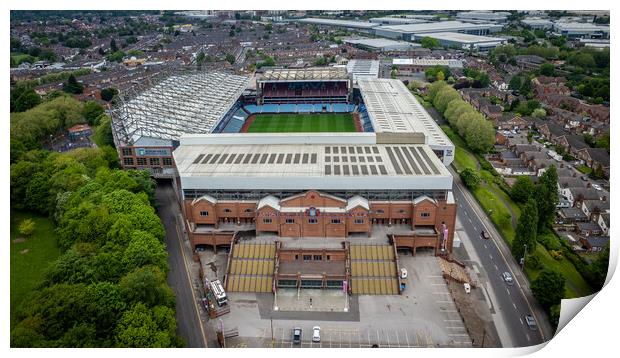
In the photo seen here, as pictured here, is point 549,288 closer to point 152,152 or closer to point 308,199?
point 308,199

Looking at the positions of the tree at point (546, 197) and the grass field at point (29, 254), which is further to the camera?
the tree at point (546, 197)

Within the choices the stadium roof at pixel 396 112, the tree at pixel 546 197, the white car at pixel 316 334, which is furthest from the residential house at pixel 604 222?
the white car at pixel 316 334

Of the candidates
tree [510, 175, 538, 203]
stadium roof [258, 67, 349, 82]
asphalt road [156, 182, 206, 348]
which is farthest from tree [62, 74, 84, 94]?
tree [510, 175, 538, 203]

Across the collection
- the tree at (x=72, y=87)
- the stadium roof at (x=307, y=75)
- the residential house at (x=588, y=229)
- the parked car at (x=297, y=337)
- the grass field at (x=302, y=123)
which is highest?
the stadium roof at (x=307, y=75)

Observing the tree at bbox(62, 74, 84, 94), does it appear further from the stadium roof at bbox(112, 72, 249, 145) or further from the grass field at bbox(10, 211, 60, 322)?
the grass field at bbox(10, 211, 60, 322)

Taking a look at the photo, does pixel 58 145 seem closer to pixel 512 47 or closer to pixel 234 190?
pixel 234 190

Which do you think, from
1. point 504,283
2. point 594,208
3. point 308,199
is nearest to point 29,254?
point 308,199

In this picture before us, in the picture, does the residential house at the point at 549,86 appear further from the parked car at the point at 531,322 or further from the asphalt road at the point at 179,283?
the asphalt road at the point at 179,283
